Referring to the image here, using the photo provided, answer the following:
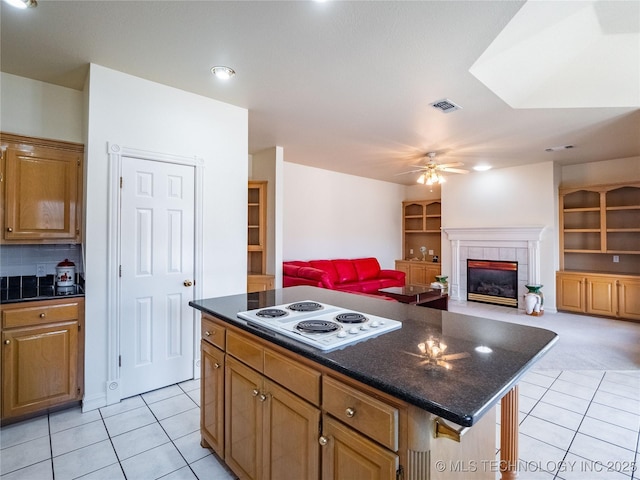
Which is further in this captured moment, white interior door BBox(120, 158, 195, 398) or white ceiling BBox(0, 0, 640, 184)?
white interior door BBox(120, 158, 195, 398)

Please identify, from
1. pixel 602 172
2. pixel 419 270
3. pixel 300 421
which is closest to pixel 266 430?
pixel 300 421

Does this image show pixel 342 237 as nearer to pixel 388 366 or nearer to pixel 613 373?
pixel 613 373

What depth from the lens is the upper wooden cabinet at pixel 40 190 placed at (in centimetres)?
245

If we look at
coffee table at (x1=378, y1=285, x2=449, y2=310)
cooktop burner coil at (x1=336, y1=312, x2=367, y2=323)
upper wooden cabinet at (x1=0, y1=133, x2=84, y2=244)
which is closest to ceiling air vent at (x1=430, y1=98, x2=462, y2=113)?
coffee table at (x1=378, y1=285, x2=449, y2=310)

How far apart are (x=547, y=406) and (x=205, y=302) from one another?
9.32 ft

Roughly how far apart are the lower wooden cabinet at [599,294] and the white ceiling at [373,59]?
2.23 meters

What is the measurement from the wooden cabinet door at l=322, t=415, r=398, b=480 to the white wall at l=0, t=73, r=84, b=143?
333 cm

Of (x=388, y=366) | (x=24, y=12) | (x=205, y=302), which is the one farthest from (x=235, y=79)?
(x=388, y=366)

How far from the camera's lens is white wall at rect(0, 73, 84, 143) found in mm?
2664

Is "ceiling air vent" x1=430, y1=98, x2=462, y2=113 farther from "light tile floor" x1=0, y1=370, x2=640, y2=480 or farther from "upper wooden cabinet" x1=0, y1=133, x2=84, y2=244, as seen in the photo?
"upper wooden cabinet" x1=0, y1=133, x2=84, y2=244

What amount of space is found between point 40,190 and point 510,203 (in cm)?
698

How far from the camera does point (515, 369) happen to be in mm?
1084

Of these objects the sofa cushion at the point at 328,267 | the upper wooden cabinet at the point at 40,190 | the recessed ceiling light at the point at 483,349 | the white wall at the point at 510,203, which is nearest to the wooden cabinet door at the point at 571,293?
the white wall at the point at 510,203

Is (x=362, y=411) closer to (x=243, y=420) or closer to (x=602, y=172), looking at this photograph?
(x=243, y=420)
